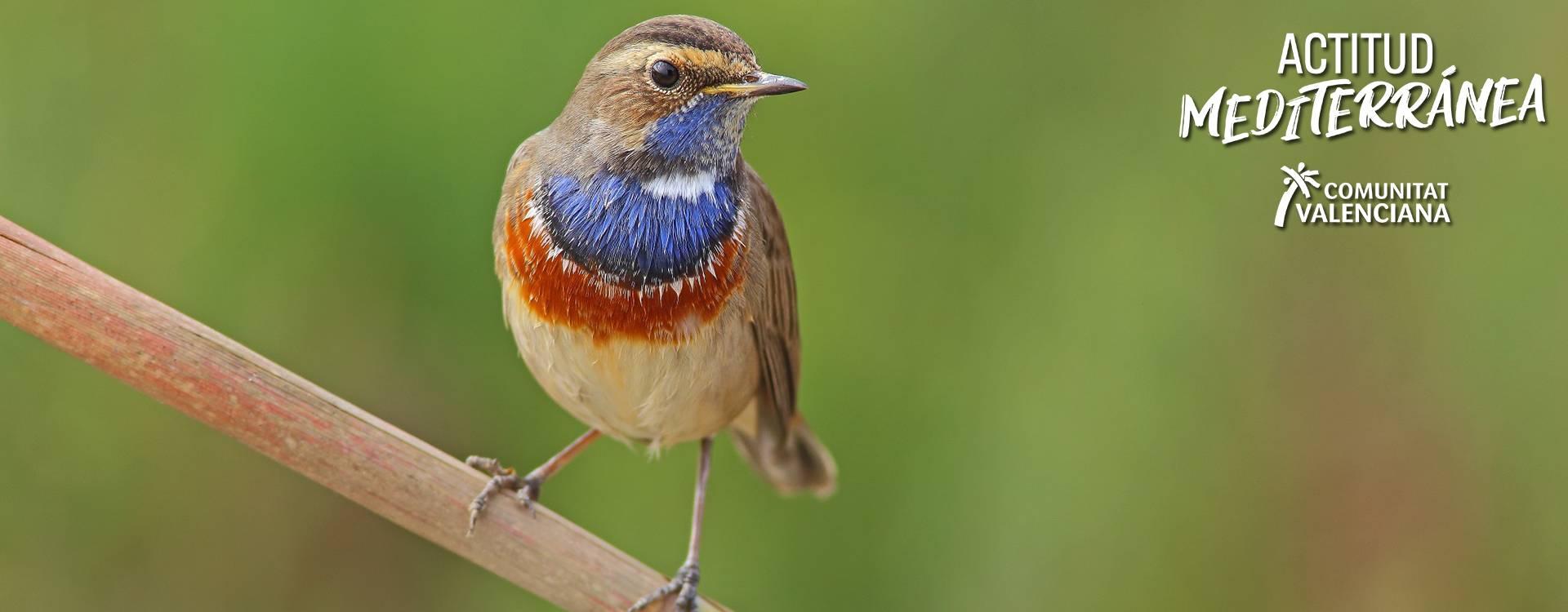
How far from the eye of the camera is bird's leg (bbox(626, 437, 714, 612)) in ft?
12.1

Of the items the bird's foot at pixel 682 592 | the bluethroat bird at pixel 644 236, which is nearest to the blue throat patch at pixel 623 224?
the bluethroat bird at pixel 644 236

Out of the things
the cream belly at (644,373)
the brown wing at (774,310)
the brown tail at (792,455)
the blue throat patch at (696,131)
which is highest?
the blue throat patch at (696,131)

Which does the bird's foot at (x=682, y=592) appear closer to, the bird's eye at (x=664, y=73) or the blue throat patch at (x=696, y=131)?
the blue throat patch at (x=696, y=131)

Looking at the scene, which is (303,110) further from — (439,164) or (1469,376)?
(1469,376)

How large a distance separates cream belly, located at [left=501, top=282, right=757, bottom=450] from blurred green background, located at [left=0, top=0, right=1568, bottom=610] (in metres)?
0.74

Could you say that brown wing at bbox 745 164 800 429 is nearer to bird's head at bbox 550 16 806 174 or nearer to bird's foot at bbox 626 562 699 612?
bird's head at bbox 550 16 806 174

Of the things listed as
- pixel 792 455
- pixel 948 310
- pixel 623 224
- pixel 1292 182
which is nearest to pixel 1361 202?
pixel 1292 182

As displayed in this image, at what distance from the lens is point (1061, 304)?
4.72 metres

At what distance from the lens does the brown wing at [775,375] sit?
12.6 feet

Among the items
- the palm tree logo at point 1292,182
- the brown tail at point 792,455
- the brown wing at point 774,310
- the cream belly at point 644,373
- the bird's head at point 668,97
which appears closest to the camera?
the bird's head at point 668,97

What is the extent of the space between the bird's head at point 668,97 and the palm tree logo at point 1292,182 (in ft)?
6.65

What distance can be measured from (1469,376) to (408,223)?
3262mm

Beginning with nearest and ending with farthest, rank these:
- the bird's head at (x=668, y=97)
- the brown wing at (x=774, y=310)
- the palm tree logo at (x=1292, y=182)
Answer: the bird's head at (x=668, y=97), the brown wing at (x=774, y=310), the palm tree logo at (x=1292, y=182)

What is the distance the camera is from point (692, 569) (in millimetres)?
3955
